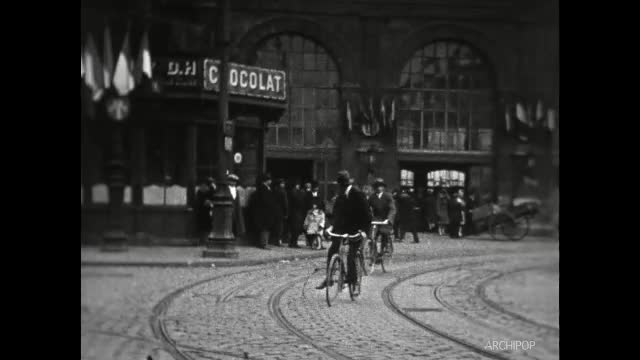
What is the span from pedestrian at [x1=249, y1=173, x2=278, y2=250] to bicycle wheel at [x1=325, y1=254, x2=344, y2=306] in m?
0.22

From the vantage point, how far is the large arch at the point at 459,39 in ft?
4.65

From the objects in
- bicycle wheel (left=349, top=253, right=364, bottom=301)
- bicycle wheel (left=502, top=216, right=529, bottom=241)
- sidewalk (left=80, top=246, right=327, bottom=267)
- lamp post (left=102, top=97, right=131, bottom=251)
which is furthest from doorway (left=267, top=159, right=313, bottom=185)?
bicycle wheel (left=349, top=253, right=364, bottom=301)

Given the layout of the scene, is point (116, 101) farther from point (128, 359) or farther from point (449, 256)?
point (449, 256)

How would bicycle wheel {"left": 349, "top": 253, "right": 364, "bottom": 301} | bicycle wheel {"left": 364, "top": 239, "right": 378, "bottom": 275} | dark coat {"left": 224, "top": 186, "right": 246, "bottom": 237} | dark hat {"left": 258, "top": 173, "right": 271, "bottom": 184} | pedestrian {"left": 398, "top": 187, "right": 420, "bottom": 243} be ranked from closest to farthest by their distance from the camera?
1. pedestrian {"left": 398, "top": 187, "right": 420, "bottom": 243}
2. dark hat {"left": 258, "top": 173, "right": 271, "bottom": 184}
3. dark coat {"left": 224, "top": 186, "right": 246, "bottom": 237}
4. bicycle wheel {"left": 364, "top": 239, "right": 378, "bottom": 275}
5. bicycle wheel {"left": 349, "top": 253, "right": 364, "bottom": 301}

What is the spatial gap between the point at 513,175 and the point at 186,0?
0.78 metres

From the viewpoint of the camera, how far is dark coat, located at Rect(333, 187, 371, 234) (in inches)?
61.6

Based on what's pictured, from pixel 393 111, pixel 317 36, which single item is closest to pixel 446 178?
pixel 393 111

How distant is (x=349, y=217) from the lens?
175 centimetres

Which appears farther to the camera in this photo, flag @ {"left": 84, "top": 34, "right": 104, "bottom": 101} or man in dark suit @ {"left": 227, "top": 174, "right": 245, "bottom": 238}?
man in dark suit @ {"left": 227, "top": 174, "right": 245, "bottom": 238}

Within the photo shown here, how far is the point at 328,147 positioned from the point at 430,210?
26 cm

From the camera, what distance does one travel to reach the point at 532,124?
1.37m

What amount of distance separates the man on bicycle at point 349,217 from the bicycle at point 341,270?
1cm

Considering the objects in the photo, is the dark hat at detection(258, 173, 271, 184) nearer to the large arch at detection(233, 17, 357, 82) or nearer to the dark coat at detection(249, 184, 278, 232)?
the dark coat at detection(249, 184, 278, 232)
